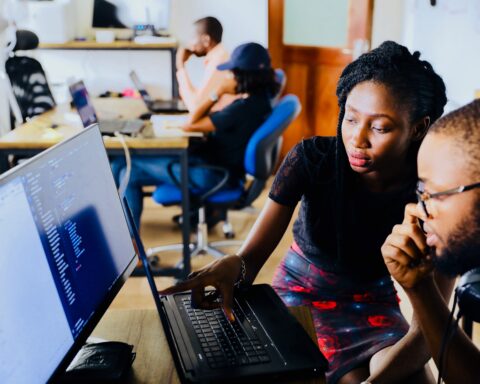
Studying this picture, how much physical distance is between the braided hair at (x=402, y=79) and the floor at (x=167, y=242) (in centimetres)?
130

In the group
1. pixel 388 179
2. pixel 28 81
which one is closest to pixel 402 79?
pixel 388 179

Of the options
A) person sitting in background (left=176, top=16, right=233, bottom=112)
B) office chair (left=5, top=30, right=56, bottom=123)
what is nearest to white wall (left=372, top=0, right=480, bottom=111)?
person sitting in background (left=176, top=16, right=233, bottom=112)

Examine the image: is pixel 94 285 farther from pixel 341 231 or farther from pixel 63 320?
pixel 341 231

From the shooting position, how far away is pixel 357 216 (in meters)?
1.42

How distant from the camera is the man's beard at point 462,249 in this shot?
824 millimetres

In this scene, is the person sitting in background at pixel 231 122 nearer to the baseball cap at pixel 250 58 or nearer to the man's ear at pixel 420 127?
the baseball cap at pixel 250 58

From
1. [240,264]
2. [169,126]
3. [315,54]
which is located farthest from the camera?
[315,54]

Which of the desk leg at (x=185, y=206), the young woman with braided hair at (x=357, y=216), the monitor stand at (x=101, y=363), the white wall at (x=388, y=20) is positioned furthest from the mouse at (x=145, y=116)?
the monitor stand at (x=101, y=363)

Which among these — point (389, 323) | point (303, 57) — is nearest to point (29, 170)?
point (389, 323)

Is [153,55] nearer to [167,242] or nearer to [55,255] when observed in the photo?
[167,242]

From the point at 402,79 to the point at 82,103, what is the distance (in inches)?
68.5

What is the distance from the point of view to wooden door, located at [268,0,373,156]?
3.83 metres

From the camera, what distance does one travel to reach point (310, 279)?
146cm

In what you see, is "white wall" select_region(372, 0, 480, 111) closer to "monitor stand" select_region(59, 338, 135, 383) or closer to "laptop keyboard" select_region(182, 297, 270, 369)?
"laptop keyboard" select_region(182, 297, 270, 369)
